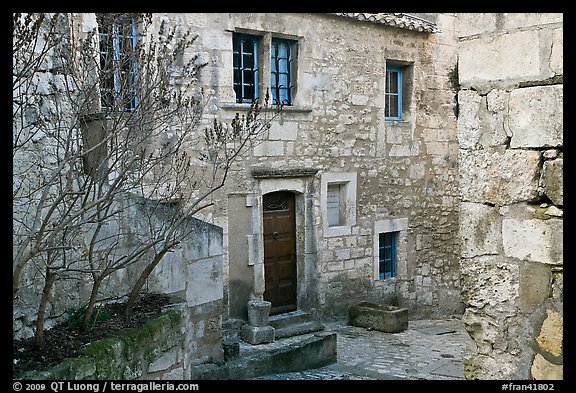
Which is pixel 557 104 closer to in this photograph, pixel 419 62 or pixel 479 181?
pixel 479 181

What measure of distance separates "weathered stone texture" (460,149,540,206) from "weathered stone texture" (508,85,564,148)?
0.06 meters

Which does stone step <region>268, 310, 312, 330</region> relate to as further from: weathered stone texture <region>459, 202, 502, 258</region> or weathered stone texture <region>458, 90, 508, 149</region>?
weathered stone texture <region>458, 90, 508, 149</region>

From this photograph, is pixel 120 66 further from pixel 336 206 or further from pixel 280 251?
pixel 336 206

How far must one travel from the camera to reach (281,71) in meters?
9.34

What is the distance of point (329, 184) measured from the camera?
9.88 metres

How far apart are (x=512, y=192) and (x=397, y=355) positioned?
5897 millimetres

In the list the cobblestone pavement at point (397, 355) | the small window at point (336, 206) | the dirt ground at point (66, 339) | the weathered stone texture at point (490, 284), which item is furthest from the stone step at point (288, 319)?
the weathered stone texture at point (490, 284)

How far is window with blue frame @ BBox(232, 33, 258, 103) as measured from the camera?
882 cm

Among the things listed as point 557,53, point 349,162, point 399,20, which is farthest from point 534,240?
point 399,20

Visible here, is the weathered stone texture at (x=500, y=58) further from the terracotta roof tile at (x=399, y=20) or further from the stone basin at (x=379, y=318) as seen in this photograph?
the terracotta roof tile at (x=399, y=20)

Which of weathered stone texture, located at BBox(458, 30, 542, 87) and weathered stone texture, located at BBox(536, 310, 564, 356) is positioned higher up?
weathered stone texture, located at BBox(458, 30, 542, 87)

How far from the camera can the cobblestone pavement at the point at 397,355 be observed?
23.5ft

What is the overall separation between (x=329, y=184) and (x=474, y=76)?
7.04m

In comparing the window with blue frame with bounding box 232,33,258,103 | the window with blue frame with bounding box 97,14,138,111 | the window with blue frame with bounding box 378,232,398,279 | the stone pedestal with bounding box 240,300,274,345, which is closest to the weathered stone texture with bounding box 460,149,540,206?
the window with blue frame with bounding box 97,14,138,111
